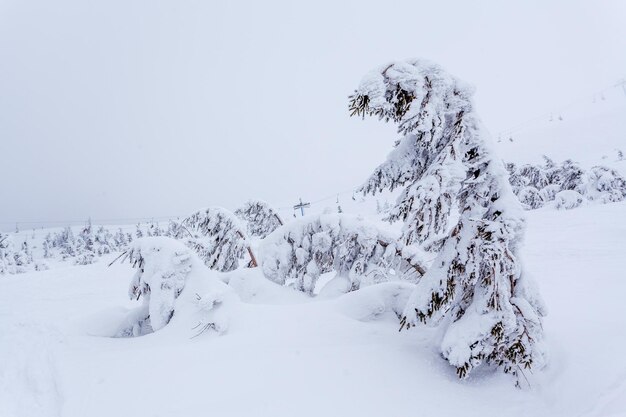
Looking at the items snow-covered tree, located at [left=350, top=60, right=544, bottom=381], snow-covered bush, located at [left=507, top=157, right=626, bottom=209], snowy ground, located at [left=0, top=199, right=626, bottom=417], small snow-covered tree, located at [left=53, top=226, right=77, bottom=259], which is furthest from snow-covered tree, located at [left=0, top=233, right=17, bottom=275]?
snow-covered bush, located at [left=507, top=157, right=626, bottom=209]

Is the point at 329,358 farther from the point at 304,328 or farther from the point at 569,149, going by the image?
the point at 569,149

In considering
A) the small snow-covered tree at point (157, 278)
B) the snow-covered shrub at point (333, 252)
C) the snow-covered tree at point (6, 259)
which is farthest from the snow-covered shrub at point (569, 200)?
the snow-covered tree at point (6, 259)

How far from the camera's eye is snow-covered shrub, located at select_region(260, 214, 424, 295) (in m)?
7.34

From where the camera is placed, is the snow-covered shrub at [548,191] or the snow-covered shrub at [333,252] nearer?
the snow-covered shrub at [333,252]

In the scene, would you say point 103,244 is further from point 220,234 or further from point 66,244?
point 220,234

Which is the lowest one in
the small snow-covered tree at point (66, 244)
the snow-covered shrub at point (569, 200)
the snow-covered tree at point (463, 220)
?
the small snow-covered tree at point (66, 244)

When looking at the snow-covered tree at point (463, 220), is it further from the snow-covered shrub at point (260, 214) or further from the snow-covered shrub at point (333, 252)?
the snow-covered shrub at point (260, 214)

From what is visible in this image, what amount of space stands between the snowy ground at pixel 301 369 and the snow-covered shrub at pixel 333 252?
5.92ft

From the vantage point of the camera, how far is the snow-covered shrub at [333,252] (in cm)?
734

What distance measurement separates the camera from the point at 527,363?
12.5ft

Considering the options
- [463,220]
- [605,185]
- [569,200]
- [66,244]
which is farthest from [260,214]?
[66,244]

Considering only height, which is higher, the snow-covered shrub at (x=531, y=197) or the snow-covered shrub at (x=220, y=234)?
the snow-covered shrub at (x=220, y=234)

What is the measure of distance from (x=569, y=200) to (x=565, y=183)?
5.61 m

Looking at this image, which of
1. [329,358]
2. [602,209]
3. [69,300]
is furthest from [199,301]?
[602,209]
